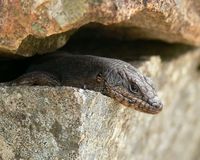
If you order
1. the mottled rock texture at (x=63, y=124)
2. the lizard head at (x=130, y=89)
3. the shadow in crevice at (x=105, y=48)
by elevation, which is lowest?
the mottled rock texture at (x=63, y=124)

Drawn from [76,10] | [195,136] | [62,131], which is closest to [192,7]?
[76,10]

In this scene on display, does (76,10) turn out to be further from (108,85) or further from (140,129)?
(140,129)

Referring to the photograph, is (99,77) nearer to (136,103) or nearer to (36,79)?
(136,103)

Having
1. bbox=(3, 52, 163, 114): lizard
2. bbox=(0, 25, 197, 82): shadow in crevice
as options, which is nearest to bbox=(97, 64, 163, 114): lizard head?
bbox=(3, 52, 163, 114): lizard

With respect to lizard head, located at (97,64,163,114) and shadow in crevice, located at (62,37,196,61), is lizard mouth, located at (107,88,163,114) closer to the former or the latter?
lizard head, located at (97,64,163,114)

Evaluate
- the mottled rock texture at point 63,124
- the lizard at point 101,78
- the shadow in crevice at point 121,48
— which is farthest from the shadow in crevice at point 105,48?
the mottled rock texture at point 63,124

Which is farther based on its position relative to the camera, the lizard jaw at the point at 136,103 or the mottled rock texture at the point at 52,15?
the lizard jaw at the point at 136,103

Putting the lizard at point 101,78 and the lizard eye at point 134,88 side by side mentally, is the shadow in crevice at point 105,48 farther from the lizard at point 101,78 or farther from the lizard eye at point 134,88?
the lizard eye at point 134,88

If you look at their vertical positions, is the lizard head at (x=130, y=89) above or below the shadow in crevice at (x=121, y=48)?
below
